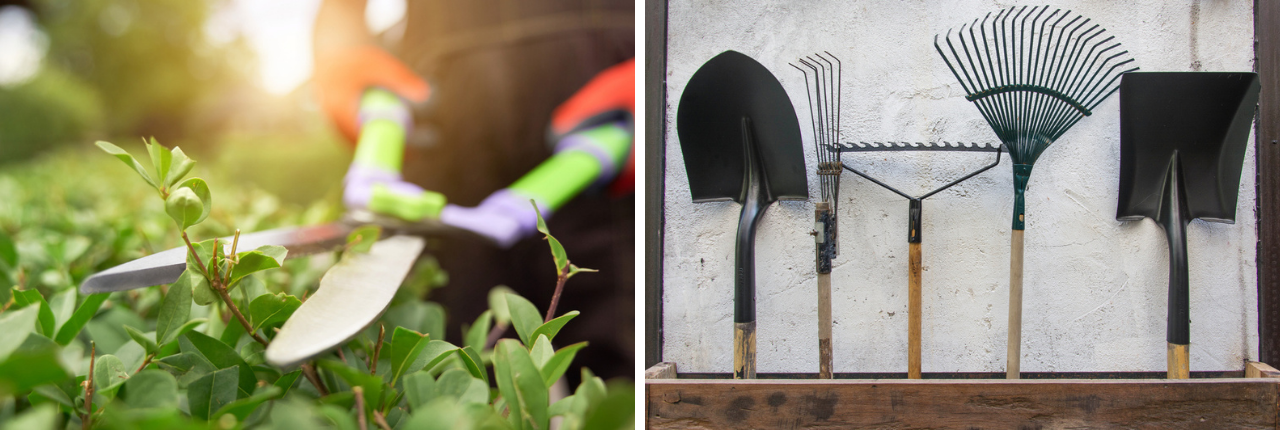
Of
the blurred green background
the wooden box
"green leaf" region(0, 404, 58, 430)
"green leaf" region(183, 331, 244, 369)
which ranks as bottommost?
the wooden box

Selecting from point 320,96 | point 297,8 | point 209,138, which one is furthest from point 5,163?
point 320,96

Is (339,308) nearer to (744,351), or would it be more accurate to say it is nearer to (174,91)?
(744,351)

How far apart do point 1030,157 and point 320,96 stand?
4.66 ft

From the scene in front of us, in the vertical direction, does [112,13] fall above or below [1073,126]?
above

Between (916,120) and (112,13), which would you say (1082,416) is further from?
(112,13)

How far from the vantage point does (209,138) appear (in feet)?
10.4

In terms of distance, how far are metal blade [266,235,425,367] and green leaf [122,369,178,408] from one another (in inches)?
1.3

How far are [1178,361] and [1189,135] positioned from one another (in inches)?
11.2

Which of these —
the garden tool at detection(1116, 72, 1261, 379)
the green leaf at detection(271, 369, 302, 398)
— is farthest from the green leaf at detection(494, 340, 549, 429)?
the garden tool at detection(1116, 72, 1261, 379)

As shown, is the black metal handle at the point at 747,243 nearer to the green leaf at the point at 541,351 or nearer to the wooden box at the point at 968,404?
the wooden box at the point at 968,404

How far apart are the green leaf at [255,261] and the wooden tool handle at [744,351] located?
0.47m

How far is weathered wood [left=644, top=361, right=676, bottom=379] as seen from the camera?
1.88ft

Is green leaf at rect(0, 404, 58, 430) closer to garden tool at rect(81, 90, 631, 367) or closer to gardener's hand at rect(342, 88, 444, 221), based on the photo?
garden tool at rect(81, 90, 631, 367)

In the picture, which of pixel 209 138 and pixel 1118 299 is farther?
pixel 209 138
